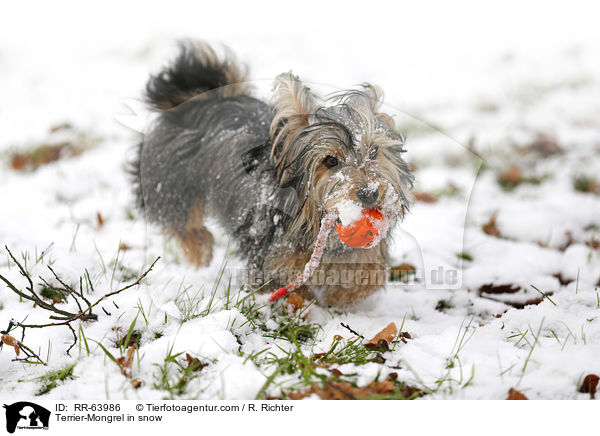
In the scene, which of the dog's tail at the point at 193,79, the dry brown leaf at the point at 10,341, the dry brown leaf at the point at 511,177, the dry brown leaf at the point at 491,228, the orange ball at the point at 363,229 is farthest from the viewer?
the dry brown leaf at the point at 511,177

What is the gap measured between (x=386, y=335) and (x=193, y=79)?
2358mm

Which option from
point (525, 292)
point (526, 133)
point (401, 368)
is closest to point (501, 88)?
point (526, 133)

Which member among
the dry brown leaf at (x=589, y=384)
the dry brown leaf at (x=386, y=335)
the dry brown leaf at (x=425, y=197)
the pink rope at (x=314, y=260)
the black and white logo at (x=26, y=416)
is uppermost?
the dry brown leaf at (x=425, y=197)

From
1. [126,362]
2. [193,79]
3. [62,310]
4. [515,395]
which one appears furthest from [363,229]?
[193,79]

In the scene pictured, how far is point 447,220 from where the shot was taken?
4383mm

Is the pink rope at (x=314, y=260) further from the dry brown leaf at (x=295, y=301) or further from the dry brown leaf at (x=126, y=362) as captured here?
the dry brown leaf at (x=126, y=362)

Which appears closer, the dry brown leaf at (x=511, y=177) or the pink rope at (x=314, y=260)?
the pink rope at (x=314, y=260)

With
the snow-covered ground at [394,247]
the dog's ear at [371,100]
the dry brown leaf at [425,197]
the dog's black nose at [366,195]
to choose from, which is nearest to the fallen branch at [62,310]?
the snow-covered ground at [394,247]

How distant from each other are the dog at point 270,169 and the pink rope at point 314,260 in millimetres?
56

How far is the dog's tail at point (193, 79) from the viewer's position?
334cm

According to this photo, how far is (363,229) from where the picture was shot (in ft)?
7.28

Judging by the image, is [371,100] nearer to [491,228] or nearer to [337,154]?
[337,154]

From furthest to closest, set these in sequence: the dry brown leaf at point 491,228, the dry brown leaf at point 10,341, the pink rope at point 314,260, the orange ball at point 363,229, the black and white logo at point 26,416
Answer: the dry brown leaf at point 491,228 → the pink rope at point 314,260 → the orange ball at point 363,229 → the dry brown leaf at point 10,341 → the black and white logo at point 26,416

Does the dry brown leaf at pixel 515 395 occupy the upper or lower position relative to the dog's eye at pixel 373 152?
lower
